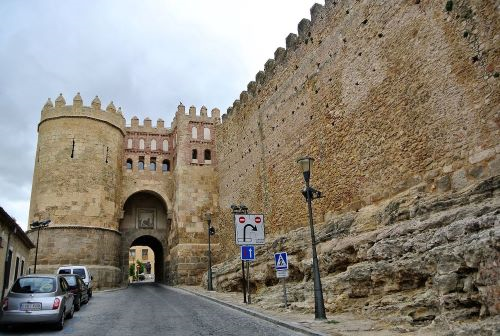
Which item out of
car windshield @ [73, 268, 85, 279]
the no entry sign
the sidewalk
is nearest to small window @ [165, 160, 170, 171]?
car windshield @ [73, 268, 85, 279]

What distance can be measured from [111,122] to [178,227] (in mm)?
7532

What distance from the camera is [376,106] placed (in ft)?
38.2

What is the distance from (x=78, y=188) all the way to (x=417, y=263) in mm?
20507

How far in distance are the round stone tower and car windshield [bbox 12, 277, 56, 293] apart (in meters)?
14.8

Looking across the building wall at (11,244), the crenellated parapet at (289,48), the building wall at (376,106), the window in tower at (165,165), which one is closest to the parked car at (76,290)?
the building wall at (11,244)

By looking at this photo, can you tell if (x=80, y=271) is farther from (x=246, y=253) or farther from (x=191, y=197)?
(x=191, y=197)

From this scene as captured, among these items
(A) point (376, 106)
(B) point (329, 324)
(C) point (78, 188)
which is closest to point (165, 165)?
(C) point (78, 188)

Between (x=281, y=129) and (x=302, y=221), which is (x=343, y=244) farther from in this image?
(x=281, y=129)

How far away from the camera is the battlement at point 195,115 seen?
27.2 meters

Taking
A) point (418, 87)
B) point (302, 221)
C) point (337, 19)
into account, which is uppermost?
point (337, 19)

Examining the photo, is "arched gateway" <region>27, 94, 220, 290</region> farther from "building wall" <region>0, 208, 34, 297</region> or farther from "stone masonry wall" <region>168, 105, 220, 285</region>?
"building wall" <region>0, 208, 34, 297</region>

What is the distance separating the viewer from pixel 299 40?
53.9 ft

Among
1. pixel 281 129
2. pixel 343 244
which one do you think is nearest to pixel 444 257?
pixel 343 244

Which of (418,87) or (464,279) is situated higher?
(418,87)
